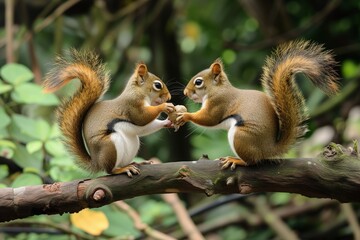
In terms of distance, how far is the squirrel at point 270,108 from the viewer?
1446mm

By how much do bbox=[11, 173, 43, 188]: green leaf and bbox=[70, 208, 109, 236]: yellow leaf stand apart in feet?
0.52

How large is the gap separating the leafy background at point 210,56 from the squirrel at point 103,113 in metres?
0.87

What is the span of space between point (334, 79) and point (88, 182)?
55 centimetres

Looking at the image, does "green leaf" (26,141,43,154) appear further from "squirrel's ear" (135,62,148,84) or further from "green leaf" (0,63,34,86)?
"squirrel's ear" (135,62,148,84)

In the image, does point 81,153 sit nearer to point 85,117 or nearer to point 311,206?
point 85,117

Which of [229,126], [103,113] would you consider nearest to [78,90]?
[103,113]

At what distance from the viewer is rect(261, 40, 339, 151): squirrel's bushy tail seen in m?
1.46

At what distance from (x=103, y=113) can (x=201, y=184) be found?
292 mm

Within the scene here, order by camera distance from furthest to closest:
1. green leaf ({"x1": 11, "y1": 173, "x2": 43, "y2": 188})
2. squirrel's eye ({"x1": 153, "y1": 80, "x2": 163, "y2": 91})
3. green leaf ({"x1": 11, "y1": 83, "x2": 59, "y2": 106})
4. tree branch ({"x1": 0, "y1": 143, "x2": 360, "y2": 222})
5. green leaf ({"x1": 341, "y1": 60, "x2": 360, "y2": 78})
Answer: green leaf ({"x1": 341, "y1": 60, "x2": 360, "y2": 78}) → green leaf ({"x1": 11, "y1": 83, "x2": 59, "y2": 106}) → green leaf ({"x1": 11, "y1": 173, "x2": 43, "y2": 188}) → squirrel's eye ({"x1": 153, "y1": 80, "x2": 163, "y2": 91}) → tree branch ({"x1": 0, "y1": 143, "x2": 360, "y2": 222})

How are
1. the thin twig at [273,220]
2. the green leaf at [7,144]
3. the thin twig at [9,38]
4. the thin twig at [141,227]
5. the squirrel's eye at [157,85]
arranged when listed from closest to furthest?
the squirrel's eye at [157,85], the green leaf at [7,144], the thin twig at [141,227], the thin twig at [9,38], the thin twig at [273,220]

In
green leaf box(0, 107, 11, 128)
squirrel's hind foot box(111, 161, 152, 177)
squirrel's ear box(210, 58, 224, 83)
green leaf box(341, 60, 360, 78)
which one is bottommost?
squirrel's hind foot box(111, 161, 152, 177)

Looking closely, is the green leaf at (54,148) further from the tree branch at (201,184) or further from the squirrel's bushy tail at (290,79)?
the squirrel's bushy tail at (290,79)

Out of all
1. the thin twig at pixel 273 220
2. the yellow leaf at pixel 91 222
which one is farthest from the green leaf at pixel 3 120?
the thin twig at pixel 273 220

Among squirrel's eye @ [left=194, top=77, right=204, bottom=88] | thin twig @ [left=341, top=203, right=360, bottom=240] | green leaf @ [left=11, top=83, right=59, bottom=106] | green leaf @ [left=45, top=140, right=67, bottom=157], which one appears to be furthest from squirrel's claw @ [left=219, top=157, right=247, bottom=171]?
thin twig @ [left=341, top=203, right=360, bottom=240]
